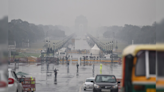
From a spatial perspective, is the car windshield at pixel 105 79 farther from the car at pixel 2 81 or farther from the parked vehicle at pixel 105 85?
the car at pixel 2 81

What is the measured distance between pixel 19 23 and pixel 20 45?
20.9 m

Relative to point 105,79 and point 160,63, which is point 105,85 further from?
point 160,63

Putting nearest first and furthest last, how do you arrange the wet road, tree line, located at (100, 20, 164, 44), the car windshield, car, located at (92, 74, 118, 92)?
tree line, located at (100, 20, 164, 44) < car, located at (92, 74, 118, 92) < the car windshield < the wet road

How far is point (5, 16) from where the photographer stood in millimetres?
5047

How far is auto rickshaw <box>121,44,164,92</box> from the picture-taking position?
4934 mm

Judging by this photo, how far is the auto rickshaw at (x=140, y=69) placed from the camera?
493 cm

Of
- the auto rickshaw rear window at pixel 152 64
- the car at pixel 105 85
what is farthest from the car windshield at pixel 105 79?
the auto rickshaw rear window at pixel 152 64

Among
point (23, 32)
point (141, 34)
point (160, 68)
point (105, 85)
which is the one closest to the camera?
point (160, 68)

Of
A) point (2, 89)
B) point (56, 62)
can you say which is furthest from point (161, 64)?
point (56, 62)

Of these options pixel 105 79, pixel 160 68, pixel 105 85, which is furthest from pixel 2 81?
pixel 105 79

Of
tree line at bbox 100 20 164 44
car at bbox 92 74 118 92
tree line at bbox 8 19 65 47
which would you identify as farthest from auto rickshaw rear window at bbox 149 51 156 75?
tree line at bbox 8 19 65 47

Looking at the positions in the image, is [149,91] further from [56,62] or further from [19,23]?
A: [19,23]

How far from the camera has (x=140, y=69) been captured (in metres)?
5.05

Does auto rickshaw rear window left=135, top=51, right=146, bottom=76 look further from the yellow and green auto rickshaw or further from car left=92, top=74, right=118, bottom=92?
car left=92, top=74, right=118, bottom=92
